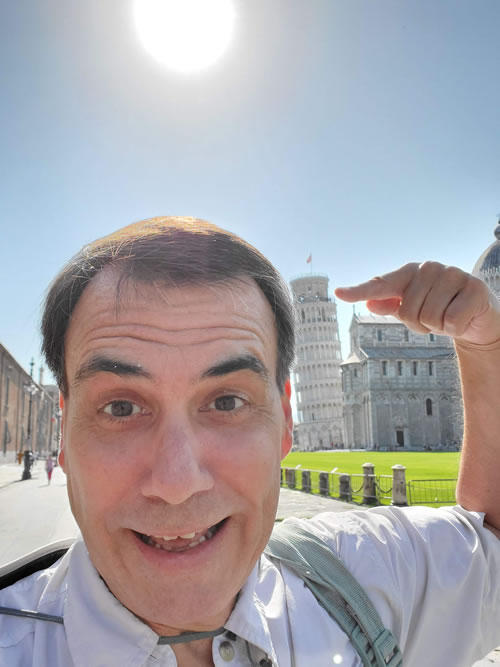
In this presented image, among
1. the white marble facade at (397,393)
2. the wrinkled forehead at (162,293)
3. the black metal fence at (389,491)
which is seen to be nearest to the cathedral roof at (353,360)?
the white marble facade at (397,393)

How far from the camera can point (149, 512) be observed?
138 centimetres

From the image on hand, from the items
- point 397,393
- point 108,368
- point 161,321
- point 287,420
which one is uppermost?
point 397,393

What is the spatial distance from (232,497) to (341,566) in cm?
72

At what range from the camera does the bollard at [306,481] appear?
748 inches

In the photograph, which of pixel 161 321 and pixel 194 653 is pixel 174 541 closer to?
pixel 194 653

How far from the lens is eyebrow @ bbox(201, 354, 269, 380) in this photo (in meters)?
1.52

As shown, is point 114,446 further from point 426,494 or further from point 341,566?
point 426,494

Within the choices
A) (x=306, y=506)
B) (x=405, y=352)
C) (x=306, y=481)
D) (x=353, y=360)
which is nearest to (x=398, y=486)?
(x=306, y=506)

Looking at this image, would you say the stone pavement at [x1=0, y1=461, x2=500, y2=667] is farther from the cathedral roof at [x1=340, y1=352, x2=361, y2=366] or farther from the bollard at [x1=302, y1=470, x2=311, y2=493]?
the cathedral roof at [x1=340, y1=352, x2=361, y2=366]

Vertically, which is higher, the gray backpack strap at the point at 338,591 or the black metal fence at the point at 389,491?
the gray backpack strap at the point at 338,591

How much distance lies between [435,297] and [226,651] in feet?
4.63

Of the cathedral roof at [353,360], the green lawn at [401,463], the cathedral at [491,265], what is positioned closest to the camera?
the green lawn at [401,463]

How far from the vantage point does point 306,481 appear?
19.4m

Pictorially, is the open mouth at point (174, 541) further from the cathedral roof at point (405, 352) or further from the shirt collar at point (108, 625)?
the cathedral roof at point (405, 352)
